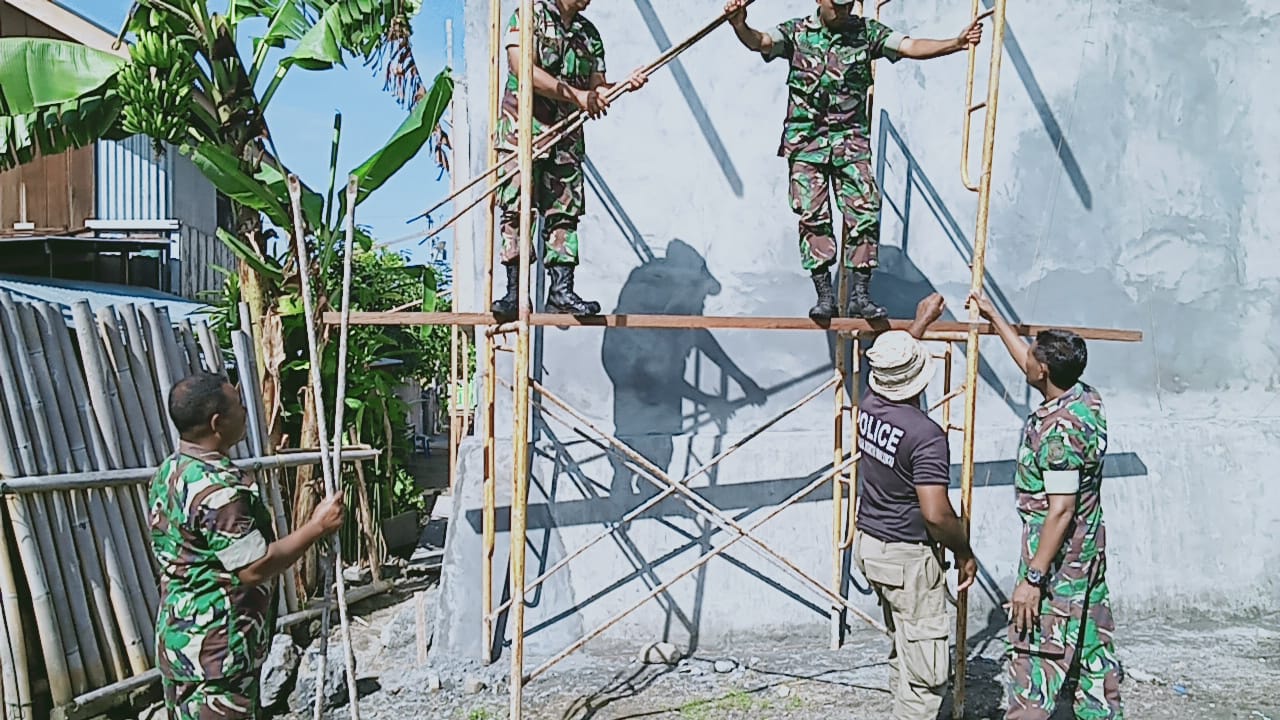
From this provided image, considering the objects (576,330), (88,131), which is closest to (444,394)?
(88,131)

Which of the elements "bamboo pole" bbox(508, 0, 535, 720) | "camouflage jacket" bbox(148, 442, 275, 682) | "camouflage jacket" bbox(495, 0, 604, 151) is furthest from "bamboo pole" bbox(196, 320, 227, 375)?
"camouflage jacket" bbox(148, 442, 275, 682)

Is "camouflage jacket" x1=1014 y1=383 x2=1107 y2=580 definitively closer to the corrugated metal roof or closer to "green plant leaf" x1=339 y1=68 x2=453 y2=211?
"green plant leaf" x1=339 y1=68 x2=453 y2=211

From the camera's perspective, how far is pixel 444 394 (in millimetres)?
14414

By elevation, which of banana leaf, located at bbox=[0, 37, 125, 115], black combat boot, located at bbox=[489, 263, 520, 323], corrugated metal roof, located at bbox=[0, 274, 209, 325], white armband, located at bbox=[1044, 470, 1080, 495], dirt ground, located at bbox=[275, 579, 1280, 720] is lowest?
dirt ground, located at bbox=[275, 579, 1280, 720]

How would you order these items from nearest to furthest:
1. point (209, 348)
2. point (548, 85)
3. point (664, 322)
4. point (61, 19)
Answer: point (548, 85) → point (664, 322) → point (209, 348) → point (61, 19)

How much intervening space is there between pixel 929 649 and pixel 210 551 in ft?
8.13

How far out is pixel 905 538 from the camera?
3.61 meters

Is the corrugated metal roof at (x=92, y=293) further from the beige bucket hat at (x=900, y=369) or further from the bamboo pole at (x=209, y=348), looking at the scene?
the beige bucket hat at (x=900, y=369)

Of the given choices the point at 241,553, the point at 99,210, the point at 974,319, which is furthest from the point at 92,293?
the point at 974,319

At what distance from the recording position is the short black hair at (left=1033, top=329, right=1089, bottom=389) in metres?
3.53

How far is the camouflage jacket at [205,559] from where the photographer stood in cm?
271

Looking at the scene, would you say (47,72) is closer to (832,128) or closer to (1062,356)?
(832,128)

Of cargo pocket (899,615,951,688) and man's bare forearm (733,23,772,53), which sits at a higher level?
man's bare forearm (733,23,772,53)

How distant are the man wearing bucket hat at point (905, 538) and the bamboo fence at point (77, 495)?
10.5 feet
